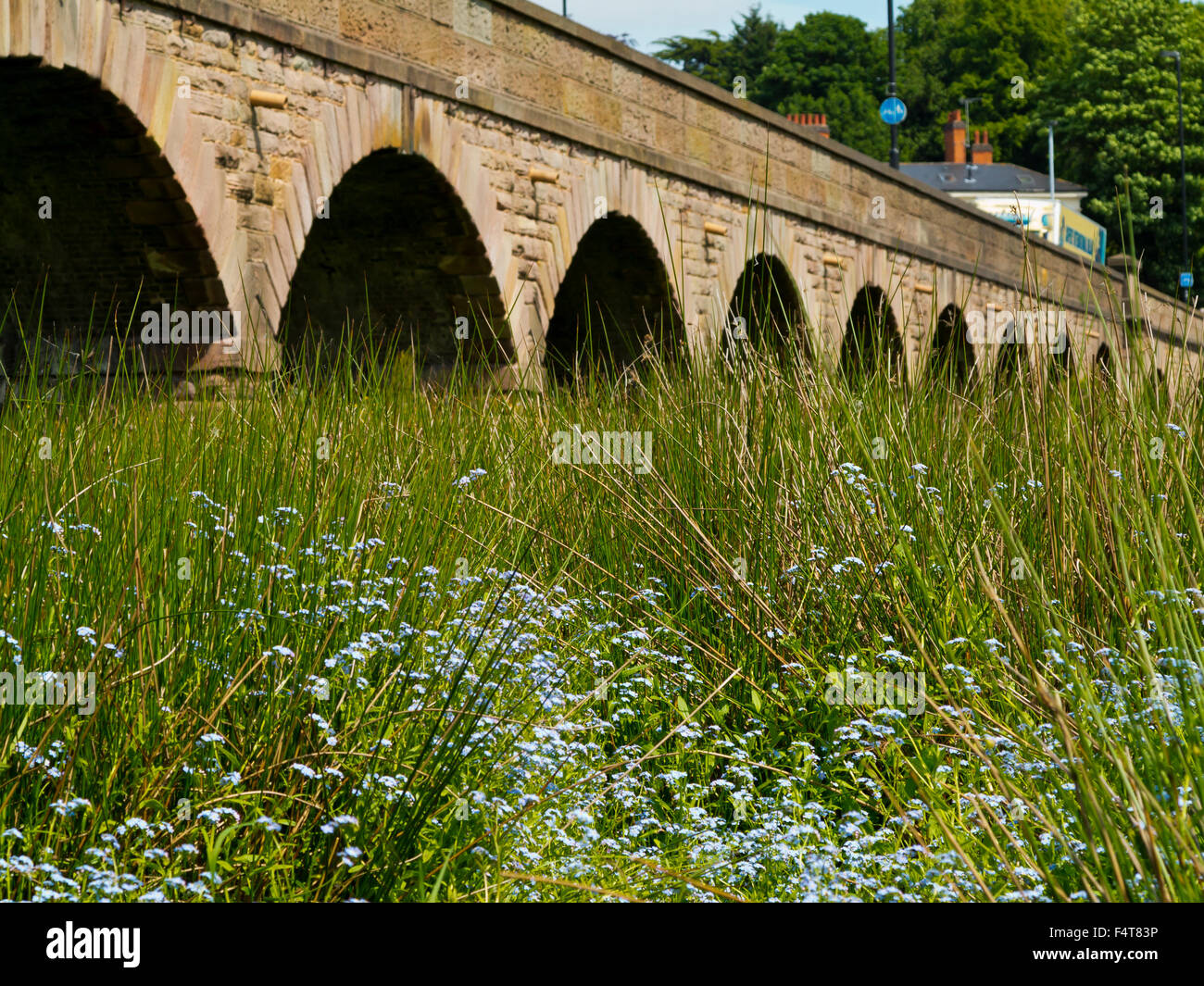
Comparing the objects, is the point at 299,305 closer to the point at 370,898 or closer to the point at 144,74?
the point at 144,74

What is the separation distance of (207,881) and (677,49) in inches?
2338

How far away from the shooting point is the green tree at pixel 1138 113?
45.2 metres

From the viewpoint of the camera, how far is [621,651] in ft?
12.2

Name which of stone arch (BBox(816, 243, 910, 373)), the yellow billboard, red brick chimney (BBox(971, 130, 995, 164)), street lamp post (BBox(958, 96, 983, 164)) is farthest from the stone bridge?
street lamp post (BBox(958, 96, 983, 164))

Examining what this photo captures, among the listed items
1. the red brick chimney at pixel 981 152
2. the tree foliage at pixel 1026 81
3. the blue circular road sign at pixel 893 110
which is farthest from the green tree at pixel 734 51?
the blue circular road sign at pixel 893 110

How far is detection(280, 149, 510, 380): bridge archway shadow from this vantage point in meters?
9.15

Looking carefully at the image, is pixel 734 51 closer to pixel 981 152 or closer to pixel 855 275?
pixel 981 152

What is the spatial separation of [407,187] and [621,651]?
608 cm

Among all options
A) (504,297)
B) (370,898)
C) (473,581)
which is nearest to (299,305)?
(504,297)

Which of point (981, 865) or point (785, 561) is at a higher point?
point (785, 561)

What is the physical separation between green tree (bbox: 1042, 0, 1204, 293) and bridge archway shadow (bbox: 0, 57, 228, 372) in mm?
40656

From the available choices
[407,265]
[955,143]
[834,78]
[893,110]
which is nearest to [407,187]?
[407,265]

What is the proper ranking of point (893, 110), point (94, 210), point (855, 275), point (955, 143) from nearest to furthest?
point (94, 210) → point (855, 275) → point (893, 110) → point (955, 143)

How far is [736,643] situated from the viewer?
141 inches
